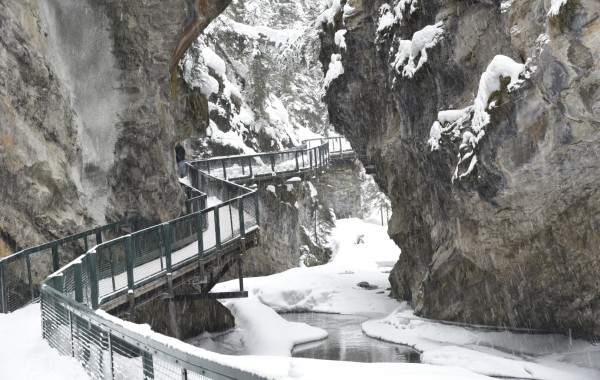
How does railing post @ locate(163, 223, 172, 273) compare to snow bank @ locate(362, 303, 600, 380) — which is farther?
railing post @ locate(163, 223, 172, 273)

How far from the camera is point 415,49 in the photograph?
69.2 feet

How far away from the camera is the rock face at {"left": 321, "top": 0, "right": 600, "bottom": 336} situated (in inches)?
587

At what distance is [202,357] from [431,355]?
13820mm

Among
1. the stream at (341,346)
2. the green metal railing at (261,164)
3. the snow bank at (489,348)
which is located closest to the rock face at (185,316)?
the stream at (341,346)

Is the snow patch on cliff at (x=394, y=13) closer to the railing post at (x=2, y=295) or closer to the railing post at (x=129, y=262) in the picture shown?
the railing post at (x=129, y=262)

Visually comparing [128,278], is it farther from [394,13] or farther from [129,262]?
[394,13]

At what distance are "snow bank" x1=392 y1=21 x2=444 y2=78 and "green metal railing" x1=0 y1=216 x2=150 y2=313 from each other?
35.5ft

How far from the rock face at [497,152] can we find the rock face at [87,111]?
8.39 metres

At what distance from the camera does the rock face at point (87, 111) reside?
16688mm

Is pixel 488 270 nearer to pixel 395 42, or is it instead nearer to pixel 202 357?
pixel 395 42

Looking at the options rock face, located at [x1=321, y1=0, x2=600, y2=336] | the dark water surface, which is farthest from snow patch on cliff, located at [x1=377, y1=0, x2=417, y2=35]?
the dark water surface

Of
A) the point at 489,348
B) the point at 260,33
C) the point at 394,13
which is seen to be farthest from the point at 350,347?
the point at 260,33

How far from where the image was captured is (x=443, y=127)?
19.2 meters

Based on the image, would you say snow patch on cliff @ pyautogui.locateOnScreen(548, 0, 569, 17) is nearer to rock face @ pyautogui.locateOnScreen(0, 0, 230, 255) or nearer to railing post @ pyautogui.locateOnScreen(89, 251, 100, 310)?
railing post @ pyautogui.locateOnScreen(89, 251, 100, 310)
